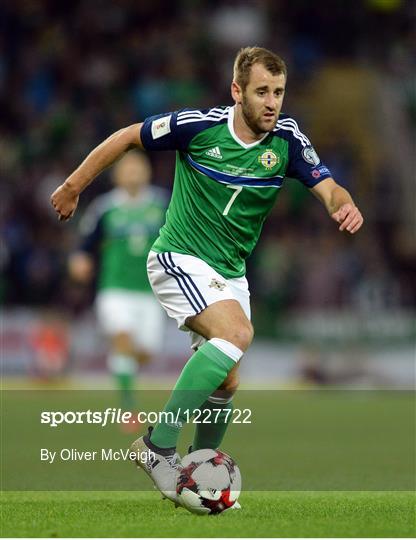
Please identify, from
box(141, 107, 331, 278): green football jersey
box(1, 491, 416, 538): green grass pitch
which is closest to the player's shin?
box(1, 491, 416, 538): green grass pitch

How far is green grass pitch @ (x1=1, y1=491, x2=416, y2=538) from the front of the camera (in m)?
5.57

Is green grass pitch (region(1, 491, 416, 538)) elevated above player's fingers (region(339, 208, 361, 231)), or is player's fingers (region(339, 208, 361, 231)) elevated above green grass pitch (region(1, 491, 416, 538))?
player's fingers (region(339, 208, 361, 231))

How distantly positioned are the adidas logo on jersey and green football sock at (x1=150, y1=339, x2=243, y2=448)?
1.00 meters

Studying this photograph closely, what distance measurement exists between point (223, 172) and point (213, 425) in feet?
4.37

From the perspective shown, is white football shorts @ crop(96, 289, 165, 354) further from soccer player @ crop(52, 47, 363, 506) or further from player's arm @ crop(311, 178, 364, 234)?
player's arm @ crop(311, 178, 364, 234)

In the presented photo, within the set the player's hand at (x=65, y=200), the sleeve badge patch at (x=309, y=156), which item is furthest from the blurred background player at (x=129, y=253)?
the player's hand at (x=65, y=200)

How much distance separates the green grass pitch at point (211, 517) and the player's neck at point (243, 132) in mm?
1865

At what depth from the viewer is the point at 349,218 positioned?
6.46 m

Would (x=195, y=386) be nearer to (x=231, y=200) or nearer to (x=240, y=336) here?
(x=240, y=336)

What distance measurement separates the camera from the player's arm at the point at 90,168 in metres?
6.65

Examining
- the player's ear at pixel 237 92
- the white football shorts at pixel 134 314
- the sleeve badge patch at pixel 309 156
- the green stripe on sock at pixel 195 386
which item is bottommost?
the white football shorts at pixel 134 314

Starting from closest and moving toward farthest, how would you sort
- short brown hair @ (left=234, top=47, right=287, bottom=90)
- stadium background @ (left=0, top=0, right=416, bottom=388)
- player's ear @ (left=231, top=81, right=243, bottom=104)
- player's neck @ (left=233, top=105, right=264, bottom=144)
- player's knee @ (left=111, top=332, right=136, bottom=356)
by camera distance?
short brown hair @ (left=234, top=47, right=287, bottom=90), player's ear @ (left=231, top=81, right=243, bottom=104), player's neck @ (left=233, top=105, right=264, bottom=144), player's knee @ (left=111, top=332, right=136, bottom=356), stadium background @ (left=0, top=0, right=416, bottom=388)

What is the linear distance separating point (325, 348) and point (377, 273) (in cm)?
166

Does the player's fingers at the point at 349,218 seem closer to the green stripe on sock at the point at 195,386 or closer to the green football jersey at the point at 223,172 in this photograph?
the green football jersey at the point at 223,172
